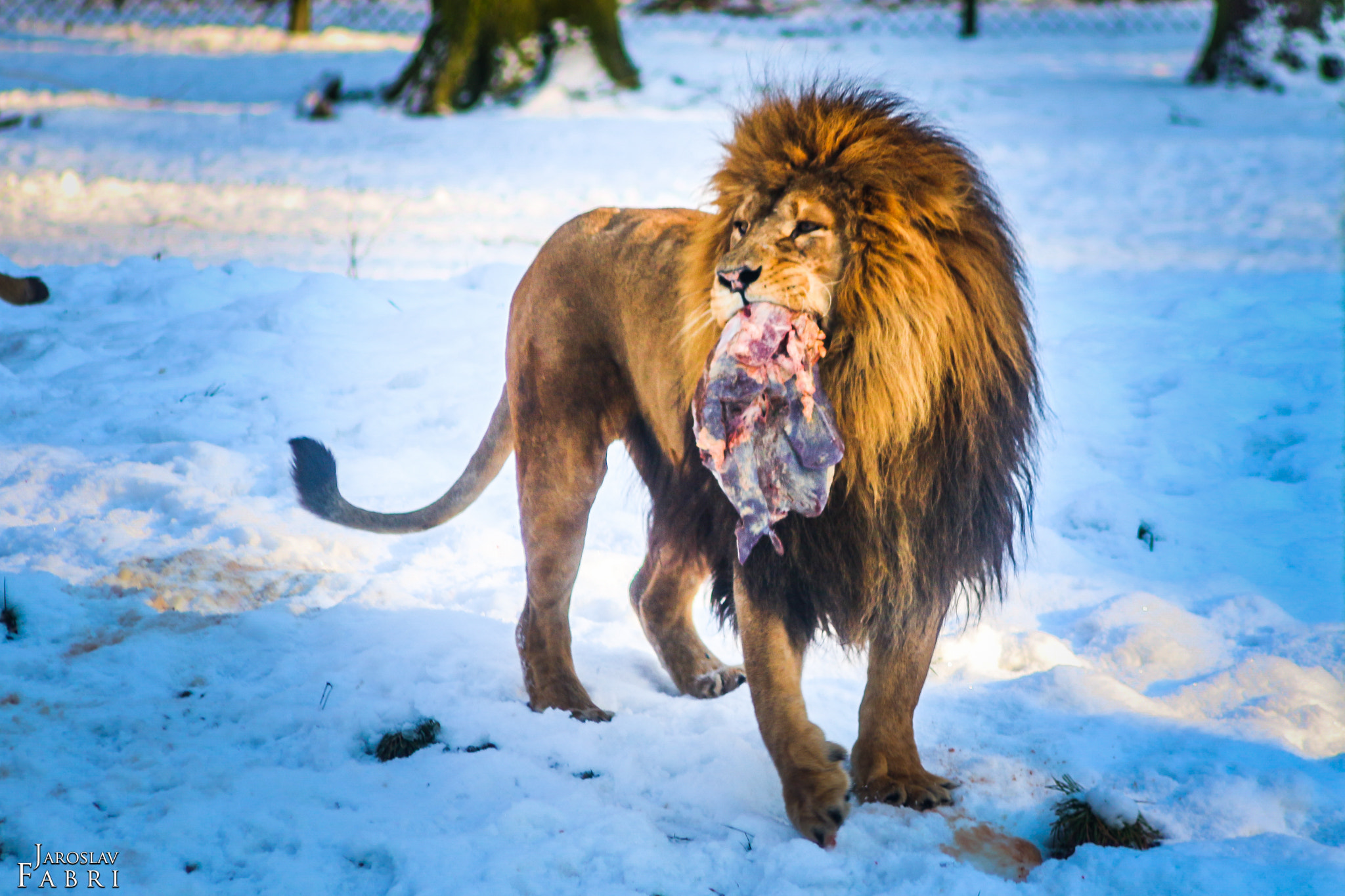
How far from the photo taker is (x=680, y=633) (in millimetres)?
3068

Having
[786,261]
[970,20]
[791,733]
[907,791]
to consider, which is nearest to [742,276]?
[786,261]

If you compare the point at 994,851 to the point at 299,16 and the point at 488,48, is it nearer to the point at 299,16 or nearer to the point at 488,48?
the point at 488,48

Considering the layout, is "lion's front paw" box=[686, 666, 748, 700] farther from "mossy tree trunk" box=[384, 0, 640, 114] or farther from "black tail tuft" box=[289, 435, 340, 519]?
"mossy tree trunk" box=[384, 0, 640, 114]

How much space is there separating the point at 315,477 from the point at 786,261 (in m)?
1.63

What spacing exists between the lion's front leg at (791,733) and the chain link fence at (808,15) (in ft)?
48.7

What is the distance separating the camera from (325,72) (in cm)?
1064

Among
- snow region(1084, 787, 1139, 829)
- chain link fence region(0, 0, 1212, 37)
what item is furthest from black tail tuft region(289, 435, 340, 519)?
chain link fence region(0, 0, 1212, 37)

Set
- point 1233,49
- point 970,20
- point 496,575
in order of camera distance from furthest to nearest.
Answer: point 970,20, point 1233,49, point 496,575

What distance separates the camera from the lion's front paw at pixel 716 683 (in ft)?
9.84

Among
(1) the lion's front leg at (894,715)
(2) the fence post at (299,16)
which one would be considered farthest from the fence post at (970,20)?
(1) the lion's front leg at (894,715)

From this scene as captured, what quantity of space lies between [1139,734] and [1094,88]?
415 inches

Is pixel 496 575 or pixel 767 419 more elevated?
pixel 767 419

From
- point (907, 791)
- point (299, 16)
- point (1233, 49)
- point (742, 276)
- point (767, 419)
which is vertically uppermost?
point (1233, 49)

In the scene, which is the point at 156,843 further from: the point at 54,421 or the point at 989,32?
the point at 989,32
